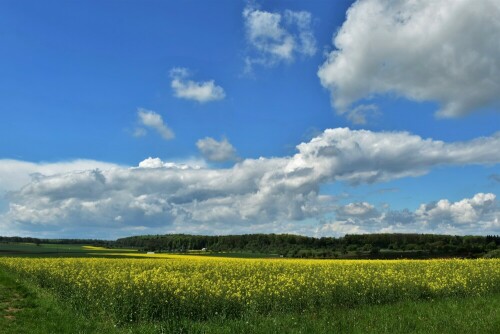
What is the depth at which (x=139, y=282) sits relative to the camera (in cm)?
1975

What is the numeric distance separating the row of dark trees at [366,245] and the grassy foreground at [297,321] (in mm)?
46016

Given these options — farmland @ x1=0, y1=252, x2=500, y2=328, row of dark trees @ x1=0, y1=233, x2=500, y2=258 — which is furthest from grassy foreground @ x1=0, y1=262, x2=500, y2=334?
row of dark trees @ x1=0, y1=233, x2=500, y2=258

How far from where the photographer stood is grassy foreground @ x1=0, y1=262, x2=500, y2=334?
1280 centimetres

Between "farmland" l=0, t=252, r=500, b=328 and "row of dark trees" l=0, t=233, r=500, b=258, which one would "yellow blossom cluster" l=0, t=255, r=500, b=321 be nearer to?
"farmland" l=0, t=252, r=500, b=328

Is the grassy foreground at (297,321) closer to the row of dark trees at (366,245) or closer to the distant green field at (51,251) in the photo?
the row of dark trees at (366,245)

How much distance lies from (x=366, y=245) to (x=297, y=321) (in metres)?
69.6

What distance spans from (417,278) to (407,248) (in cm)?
5694

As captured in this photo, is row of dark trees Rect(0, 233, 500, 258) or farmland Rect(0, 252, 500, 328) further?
row of dark trees Rect(0, 233, 500, 258)

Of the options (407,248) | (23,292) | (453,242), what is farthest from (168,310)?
(453,242)

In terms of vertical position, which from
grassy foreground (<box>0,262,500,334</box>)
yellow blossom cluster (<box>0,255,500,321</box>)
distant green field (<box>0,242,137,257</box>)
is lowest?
A: grassy foreground (<box>0,262,500,334</box>)

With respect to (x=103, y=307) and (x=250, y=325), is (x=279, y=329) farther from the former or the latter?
(x=103, y=307)

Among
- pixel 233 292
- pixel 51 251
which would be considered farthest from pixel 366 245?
pixel 51 251

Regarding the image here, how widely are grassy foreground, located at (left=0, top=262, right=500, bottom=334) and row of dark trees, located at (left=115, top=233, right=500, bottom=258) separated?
46.0 metres

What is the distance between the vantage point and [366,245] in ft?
265
